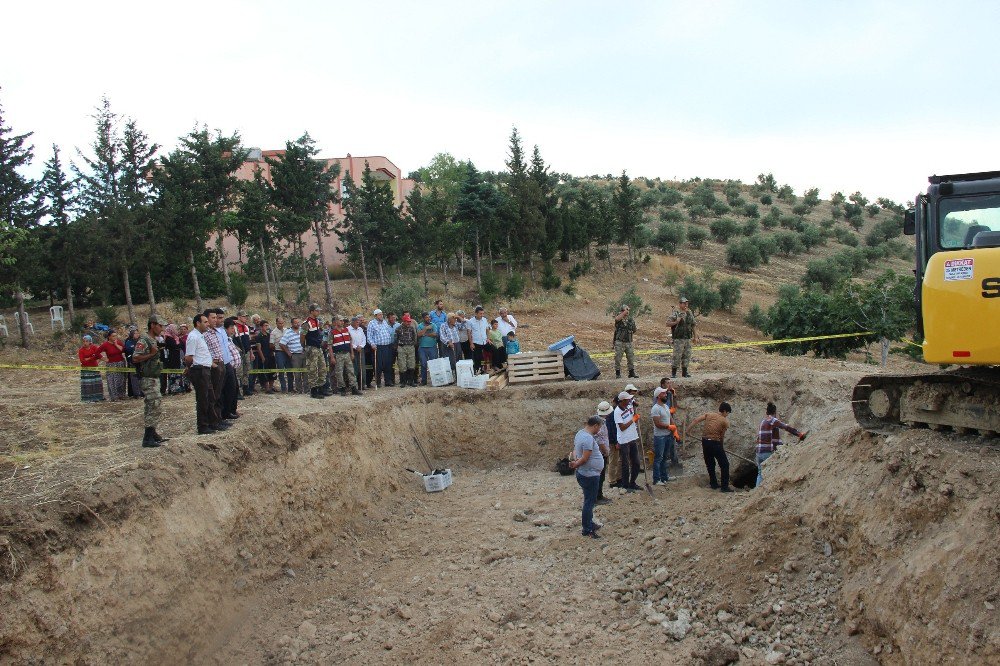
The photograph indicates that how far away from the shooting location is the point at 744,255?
3941cm

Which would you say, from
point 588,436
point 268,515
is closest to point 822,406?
point 588,436

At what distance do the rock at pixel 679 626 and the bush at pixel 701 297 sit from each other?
24.9 metres

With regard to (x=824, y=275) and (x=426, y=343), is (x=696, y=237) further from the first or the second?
(x=426, y=343)

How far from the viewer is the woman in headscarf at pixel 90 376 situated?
12.0 metres

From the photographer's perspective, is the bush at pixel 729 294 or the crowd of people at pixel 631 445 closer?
the crowd of people at pixel 631 445

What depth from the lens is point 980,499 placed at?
5.68 metres

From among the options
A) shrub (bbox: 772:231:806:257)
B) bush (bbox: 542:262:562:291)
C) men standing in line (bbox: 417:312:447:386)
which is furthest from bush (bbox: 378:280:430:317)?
shrub (bbox: 772:231:806:257)

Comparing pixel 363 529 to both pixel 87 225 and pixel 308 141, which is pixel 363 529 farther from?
pixel 308 141

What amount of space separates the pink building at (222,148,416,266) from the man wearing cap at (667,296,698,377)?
2238 cm

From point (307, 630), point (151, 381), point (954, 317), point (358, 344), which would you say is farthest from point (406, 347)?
point (954, 317)

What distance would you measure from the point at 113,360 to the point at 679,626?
10.6 m

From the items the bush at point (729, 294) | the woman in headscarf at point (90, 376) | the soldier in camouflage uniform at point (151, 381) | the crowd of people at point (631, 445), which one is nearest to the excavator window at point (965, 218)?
the crowd of people at point (631, 445)

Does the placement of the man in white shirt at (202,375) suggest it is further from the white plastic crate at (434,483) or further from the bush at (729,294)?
the bush at (729,294)

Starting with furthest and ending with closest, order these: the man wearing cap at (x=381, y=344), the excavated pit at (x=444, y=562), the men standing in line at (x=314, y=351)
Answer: the man wearing cap at (x=381, y=344)
the men standing in line at (x=314, y=351)
the excavated pit at (x=444, y=562)
